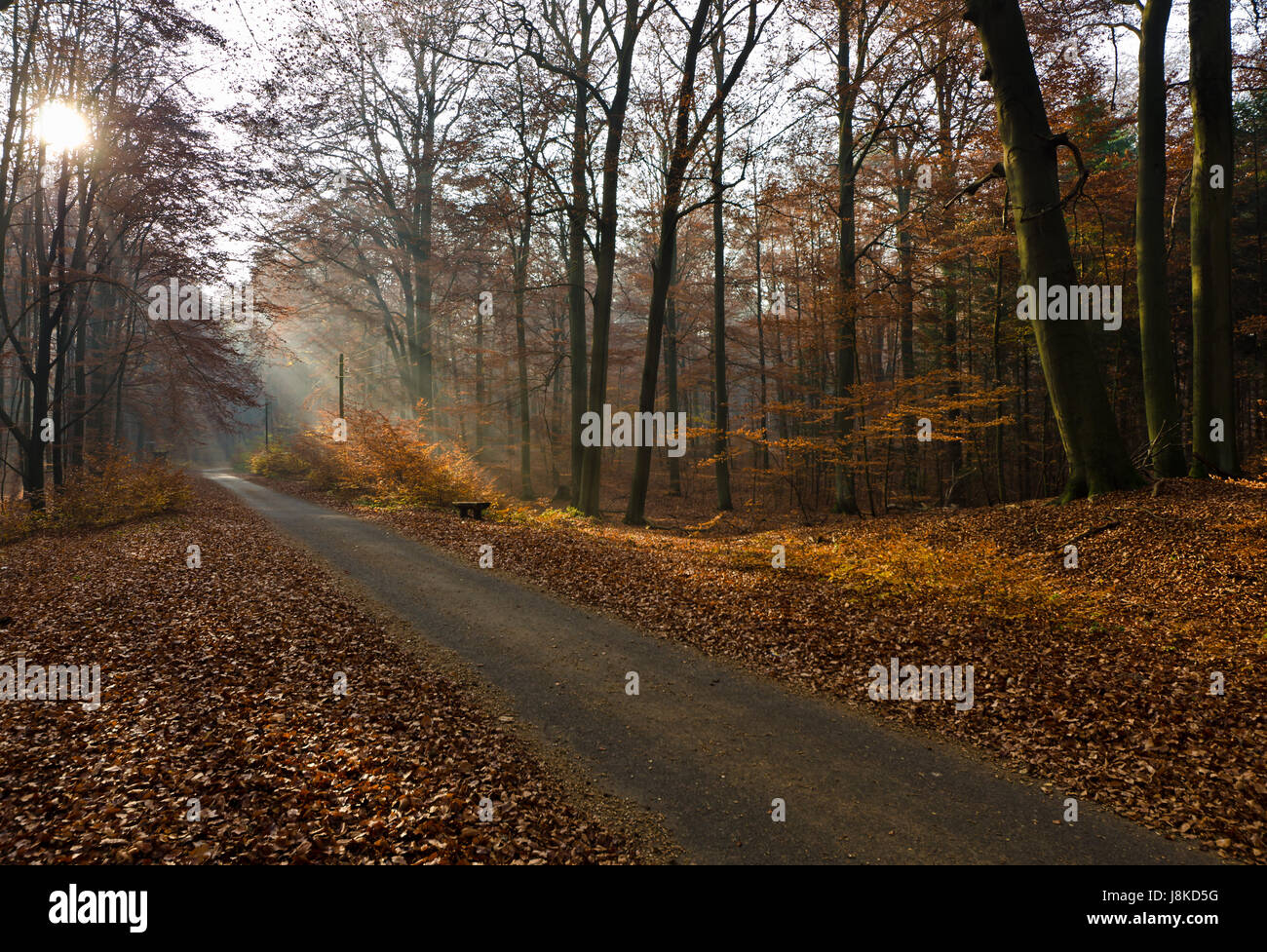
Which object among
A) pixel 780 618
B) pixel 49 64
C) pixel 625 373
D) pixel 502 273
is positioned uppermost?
pixel 49 64

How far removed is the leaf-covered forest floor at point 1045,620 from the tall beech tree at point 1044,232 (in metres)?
1.02

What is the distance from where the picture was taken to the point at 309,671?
Result: 614 centimetres

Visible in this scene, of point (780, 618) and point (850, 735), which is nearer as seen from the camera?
point (850, 735)

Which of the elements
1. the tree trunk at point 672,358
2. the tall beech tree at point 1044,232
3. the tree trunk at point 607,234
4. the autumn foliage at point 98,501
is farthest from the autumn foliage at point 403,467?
the tall beech tree at point 1044,232

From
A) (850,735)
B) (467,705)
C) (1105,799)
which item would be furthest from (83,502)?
(1105,799)

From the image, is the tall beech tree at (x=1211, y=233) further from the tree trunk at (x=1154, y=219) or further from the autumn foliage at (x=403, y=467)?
the autumn foliage at (x=403, y=467)

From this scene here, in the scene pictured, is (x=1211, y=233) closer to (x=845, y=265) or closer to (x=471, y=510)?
(x=845, y=265)

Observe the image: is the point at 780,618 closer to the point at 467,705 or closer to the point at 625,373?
the point at 467,705

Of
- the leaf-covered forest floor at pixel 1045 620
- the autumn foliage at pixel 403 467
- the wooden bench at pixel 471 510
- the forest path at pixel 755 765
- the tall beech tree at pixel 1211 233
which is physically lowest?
the forest path at pixel 755 765

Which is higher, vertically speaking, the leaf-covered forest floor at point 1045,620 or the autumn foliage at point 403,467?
the autumn foliage at point 403,467

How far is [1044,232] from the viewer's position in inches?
386

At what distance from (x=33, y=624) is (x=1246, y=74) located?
82.0 ft

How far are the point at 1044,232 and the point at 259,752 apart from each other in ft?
40.2

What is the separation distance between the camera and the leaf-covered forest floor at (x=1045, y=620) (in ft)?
14.3
